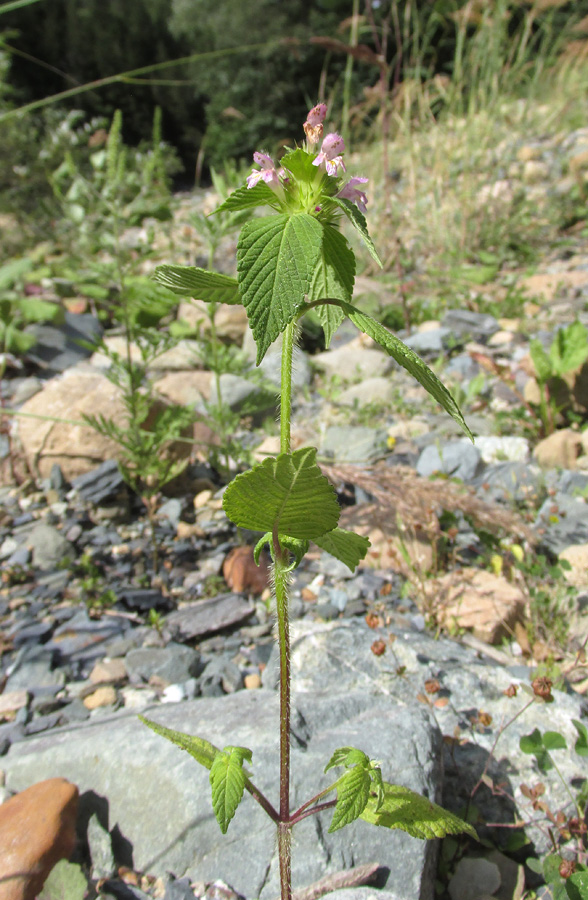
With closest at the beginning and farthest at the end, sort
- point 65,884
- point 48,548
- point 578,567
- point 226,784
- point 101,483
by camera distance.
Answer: point 226,784 → point 65,884 → point 578,567 → point 48,548 → point 101,483

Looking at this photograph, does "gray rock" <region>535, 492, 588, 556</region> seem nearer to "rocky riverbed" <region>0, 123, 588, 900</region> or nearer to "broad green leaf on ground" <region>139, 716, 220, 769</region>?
"rocky riverbed" <region>0, 123, 588, 900</region>

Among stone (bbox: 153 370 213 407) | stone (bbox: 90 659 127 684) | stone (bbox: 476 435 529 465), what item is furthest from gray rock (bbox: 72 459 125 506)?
stone (bbox: 476 435 529 465)

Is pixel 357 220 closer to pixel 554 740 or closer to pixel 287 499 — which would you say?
pixel 287 499

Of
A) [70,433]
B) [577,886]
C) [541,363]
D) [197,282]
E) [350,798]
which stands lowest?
[577,886]

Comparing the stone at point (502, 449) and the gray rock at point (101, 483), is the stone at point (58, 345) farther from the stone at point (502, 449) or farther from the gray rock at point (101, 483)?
the stone at point (502, 449)

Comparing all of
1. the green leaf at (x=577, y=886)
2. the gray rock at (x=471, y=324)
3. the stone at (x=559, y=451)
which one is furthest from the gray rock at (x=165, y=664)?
the gray rock at (x=471, y=324)

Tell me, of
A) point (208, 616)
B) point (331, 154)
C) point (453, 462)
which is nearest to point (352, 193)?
point (331, 154)
